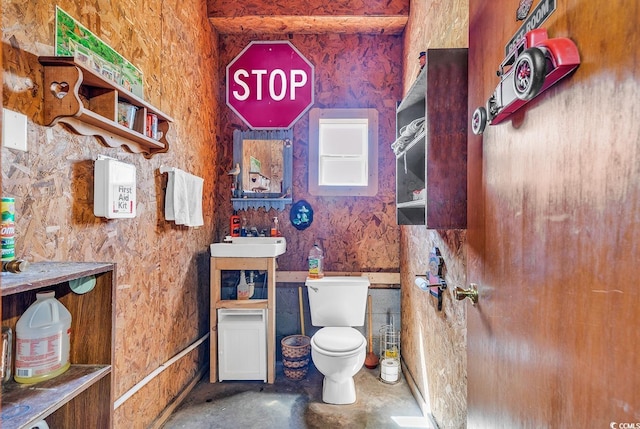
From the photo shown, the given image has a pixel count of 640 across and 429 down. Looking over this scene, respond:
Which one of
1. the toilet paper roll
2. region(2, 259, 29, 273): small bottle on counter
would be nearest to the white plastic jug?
region(2, 259, 29, 273): small bottle on counter

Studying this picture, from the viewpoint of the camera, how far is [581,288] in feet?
1.66

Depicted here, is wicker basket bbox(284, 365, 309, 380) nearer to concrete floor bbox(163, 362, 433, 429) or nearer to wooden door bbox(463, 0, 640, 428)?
concrete floor bbox(163, 362, 433, 429)

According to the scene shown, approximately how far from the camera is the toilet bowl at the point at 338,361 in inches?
81.5

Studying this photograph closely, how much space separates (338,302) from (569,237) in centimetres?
210

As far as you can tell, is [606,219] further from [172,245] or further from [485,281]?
[172,245]

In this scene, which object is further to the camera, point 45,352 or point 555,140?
point 45,352

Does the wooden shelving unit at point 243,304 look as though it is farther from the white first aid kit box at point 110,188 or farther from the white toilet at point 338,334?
the white first aid kit box at point 110,188

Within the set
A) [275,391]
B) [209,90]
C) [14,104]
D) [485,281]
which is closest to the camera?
[485,281]

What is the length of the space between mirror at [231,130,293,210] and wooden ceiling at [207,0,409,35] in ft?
2.90

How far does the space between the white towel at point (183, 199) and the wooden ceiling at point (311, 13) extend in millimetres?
1401

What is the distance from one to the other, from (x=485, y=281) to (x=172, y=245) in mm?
1881

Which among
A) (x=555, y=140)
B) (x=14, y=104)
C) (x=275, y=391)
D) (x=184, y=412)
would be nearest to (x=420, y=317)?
(x=275, y=391)

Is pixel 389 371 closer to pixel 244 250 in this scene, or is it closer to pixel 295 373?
pixel 295 373

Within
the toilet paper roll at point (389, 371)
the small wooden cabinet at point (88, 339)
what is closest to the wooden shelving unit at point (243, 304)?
the toilet paper roll at point (389, 371)
